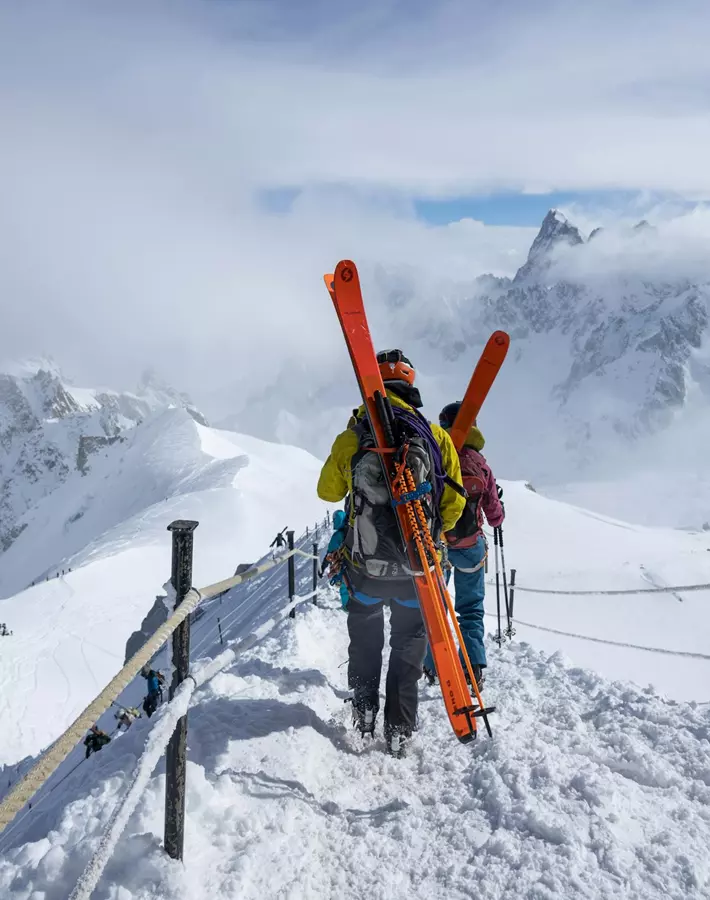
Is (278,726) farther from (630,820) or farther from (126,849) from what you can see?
(630,820)

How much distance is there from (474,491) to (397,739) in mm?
2312

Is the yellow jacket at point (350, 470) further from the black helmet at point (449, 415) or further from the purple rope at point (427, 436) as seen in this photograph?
the black helmet at point (449, 415)

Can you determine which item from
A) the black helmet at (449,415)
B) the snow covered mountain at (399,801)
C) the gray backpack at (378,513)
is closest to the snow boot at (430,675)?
the snow covered mountain at (399,801)

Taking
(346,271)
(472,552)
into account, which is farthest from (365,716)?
(346,271)

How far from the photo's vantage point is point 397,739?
4824 millimetres

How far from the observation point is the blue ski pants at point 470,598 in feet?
19.5

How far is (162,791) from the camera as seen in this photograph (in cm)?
385

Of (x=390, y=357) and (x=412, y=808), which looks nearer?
(x=412, y=808)

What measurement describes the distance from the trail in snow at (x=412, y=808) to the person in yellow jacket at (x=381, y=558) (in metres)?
0.44

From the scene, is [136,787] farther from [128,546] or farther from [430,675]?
[128,546]

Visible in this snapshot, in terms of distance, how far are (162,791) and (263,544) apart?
36.5 metres

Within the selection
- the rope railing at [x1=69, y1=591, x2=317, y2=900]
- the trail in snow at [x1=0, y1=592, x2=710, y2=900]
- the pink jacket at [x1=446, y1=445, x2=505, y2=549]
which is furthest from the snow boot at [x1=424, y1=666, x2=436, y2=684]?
the rope railing at [x1=69, y1=591, x2=317, y2=900]

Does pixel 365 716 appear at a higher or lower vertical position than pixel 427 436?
lower

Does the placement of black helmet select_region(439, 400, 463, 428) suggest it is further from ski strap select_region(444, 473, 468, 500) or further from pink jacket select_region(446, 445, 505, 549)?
ski strap select_region(444, 473, 468, 500)
